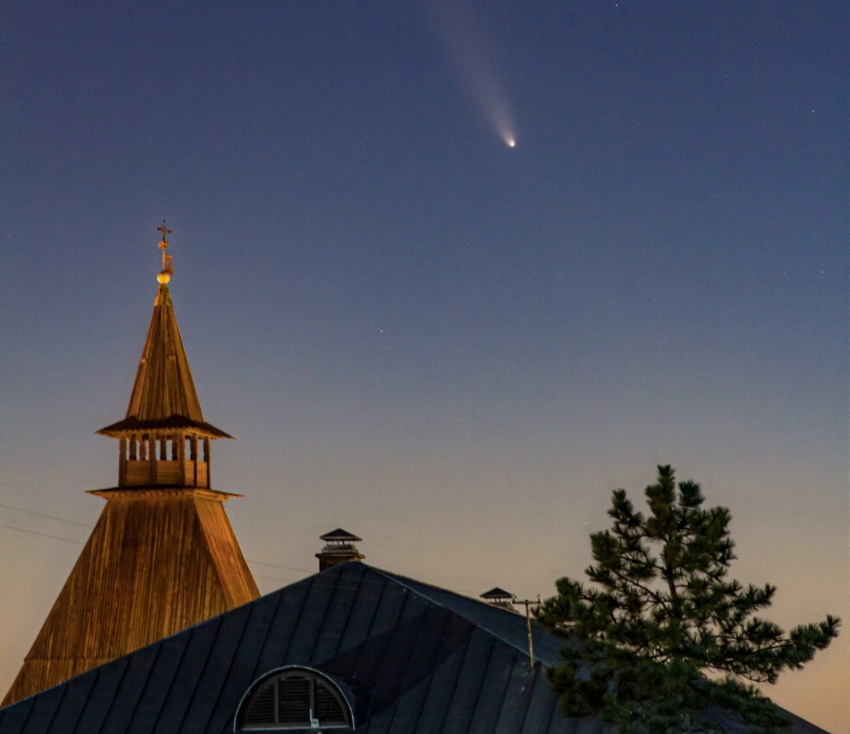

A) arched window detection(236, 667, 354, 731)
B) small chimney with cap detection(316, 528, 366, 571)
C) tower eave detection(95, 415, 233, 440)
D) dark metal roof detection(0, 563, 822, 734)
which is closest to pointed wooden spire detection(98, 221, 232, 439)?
tower eave detection(95, 415, 233, 440)

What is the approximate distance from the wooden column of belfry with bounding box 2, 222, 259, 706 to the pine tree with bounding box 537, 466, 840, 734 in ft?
128

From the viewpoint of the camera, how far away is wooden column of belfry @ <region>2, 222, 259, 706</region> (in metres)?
61.3

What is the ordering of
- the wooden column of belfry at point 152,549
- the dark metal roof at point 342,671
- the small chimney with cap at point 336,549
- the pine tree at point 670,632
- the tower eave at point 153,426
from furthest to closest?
the tower eave at point 153,426, the wooden column of belfry at point 152,549, the small chimney with cap at point 336,549, the dark metal roof at point 342,671, the pine tree at point 670,632

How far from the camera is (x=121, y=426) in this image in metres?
66.9

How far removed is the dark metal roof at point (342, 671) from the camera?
2711 cm

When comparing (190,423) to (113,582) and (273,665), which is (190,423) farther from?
(273,665)

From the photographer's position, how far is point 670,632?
74.8 ft

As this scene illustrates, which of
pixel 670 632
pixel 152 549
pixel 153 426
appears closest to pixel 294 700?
pixel 670 632

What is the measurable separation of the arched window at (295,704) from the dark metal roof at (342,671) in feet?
1.60

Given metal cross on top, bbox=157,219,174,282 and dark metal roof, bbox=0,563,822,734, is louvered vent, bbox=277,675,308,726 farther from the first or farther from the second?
metal cross on top, bbox=157,219,174,282

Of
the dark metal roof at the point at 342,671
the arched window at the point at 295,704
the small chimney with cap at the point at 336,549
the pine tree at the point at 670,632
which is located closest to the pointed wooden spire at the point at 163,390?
the small chimney with cap at the point at 336,549

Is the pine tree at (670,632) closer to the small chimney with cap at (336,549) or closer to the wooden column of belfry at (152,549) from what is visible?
the small chimney with cap at (336,549)

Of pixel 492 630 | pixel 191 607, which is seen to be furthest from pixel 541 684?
pixel 191 607

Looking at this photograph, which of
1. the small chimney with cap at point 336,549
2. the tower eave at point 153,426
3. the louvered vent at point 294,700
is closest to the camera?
the louvered vent at point 294,700
